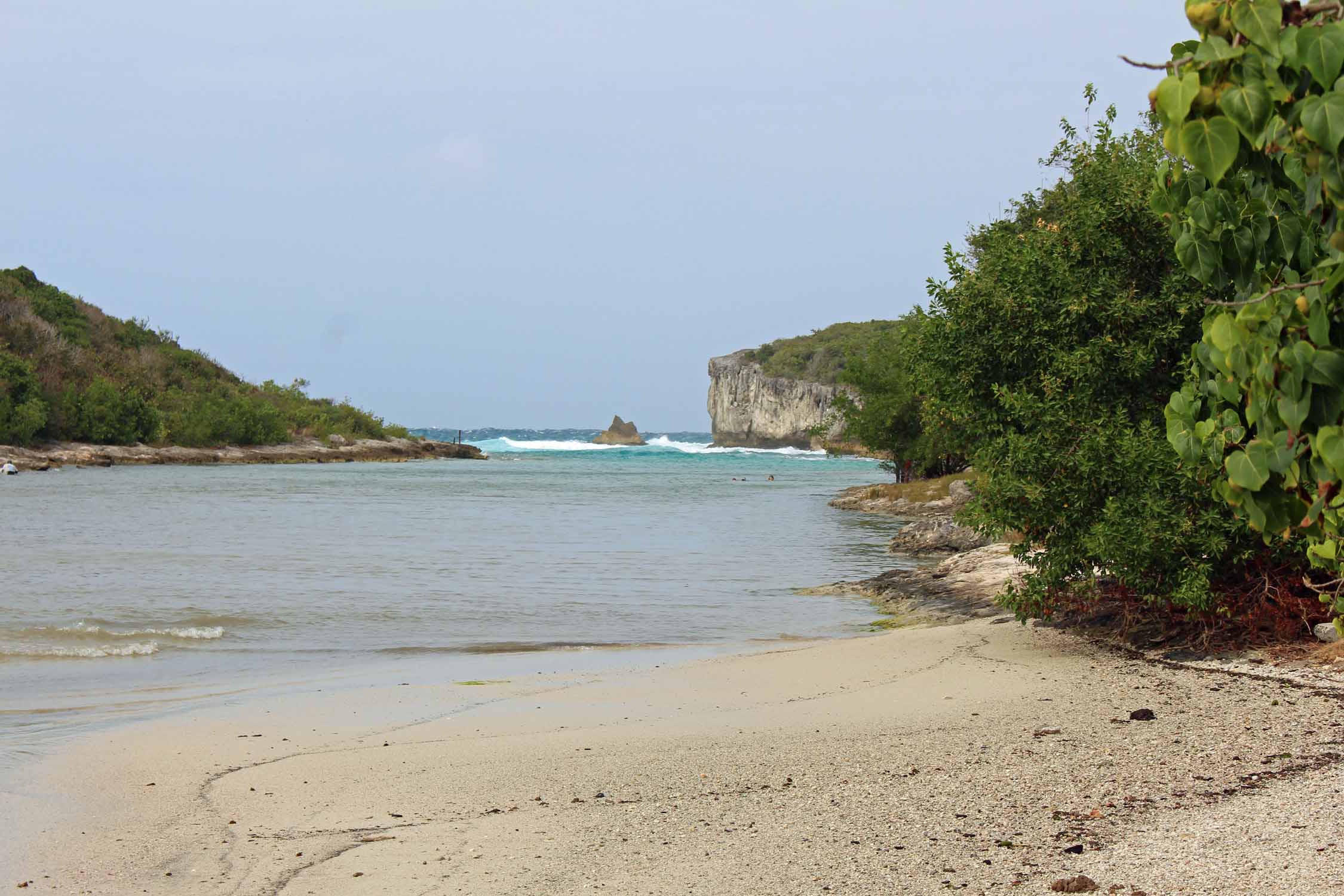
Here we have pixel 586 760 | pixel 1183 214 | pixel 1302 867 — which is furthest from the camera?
pixel 586 760

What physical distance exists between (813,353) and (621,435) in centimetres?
4002

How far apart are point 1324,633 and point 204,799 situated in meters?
8.51

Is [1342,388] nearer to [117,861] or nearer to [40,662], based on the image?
[117,861]

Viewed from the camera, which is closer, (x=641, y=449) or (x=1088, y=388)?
(x=1088, y=388)

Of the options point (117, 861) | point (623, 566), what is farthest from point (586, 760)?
point (623, 566)

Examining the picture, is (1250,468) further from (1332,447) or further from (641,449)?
(641,449)

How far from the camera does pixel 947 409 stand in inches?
454

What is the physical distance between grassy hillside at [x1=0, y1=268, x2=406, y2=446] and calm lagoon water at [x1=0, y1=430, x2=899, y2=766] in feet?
102

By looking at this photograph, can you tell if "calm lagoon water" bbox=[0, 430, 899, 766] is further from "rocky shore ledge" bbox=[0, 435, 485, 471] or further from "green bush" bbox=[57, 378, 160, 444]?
"green bush" bbox=[57, 378, 160, 444]

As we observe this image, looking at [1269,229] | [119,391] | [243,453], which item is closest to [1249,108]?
[1269,229]

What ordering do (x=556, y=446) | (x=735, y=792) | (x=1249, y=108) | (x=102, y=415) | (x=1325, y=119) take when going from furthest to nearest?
(x=556, y=446) < (x=102, y=415) < (x=735, y=792) < (x=1249, y=108) < (x=1325, y=119)

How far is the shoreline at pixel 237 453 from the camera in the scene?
6765cm

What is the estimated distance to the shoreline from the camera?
222 ft

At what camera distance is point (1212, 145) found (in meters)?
2.24
